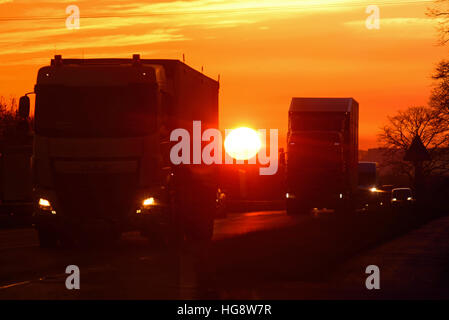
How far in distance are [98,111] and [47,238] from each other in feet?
10.1

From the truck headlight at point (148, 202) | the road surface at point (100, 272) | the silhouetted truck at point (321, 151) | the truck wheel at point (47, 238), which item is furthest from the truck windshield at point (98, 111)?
the silhouetted truck at point (321, 151)

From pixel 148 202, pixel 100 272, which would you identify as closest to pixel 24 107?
pixel 148 202

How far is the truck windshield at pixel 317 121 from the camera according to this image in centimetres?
4191

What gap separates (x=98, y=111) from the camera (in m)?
21.6

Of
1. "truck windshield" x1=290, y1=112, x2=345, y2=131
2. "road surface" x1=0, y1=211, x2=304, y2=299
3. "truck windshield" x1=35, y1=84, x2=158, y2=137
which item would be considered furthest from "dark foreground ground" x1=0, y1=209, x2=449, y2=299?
"truck windshield" x1=290, y1=112, x2=345, y2=131

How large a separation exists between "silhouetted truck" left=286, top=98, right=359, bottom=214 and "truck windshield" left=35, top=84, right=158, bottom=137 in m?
20.8

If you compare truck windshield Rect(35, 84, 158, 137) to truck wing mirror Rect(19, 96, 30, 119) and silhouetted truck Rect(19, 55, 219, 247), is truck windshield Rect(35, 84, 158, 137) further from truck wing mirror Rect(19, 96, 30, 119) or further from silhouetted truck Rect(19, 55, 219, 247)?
truck wing mirror Rect(19, 96, 30, 119)

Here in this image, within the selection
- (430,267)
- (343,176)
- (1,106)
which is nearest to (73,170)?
(430,267)

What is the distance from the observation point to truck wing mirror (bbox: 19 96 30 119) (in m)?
21.5

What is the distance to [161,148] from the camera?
22.0 m

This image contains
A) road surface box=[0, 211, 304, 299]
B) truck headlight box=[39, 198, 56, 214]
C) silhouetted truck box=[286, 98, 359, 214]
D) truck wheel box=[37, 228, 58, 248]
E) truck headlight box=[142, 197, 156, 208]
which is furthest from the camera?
silhouetted truck box=[286, 98, 359, 214]

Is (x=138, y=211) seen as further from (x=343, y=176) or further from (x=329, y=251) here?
(x=343, y=176)

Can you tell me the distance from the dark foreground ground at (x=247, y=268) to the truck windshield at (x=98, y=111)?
242 cm

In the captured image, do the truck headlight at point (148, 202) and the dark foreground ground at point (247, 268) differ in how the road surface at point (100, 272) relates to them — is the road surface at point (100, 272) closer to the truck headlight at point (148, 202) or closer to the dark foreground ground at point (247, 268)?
the dark foreground ground at point (247, 268)
